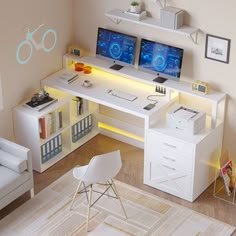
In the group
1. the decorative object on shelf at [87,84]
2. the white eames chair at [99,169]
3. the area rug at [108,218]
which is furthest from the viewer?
the decorative object on shelf at [87,84]

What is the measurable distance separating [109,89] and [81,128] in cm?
73

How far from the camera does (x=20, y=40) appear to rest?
5988mm

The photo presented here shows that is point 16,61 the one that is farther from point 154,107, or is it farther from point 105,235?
point 105,235

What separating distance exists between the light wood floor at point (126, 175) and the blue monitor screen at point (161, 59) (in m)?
1.03

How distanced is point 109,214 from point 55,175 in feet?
2.99

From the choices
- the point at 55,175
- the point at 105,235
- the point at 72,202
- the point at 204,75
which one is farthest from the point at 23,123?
the point at 204,75

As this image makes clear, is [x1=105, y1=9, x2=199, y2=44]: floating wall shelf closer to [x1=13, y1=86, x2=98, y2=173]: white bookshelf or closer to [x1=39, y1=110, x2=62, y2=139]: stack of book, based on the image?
[x1=13, y1=86, x2=98, y2=173]: white bookshelf

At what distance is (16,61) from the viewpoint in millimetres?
6035

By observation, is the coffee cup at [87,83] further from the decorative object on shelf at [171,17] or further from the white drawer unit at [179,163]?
the decorative object on shelf at [171,17]

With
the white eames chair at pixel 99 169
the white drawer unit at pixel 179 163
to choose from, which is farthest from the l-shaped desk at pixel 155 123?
the white eames chair at pixel 99 169

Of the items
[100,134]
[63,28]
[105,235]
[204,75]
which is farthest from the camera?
[100,134]

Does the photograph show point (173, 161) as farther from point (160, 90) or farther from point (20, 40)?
point (20, 40)

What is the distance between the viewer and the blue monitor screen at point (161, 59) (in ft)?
19.3

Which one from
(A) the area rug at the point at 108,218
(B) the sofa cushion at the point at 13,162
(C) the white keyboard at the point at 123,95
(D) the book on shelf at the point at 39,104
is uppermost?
(C) the white keyboard at the point at 123,95
